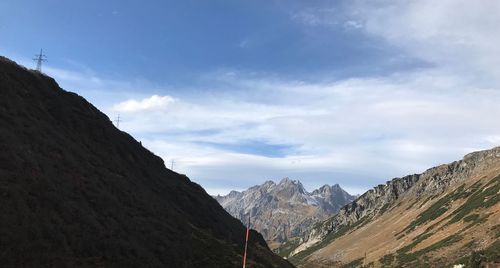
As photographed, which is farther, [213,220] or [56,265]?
[213,220]

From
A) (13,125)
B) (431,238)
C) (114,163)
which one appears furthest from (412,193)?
(13,125)

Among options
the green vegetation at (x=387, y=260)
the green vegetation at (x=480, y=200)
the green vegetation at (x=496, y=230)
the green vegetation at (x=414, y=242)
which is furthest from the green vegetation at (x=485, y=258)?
the green vegetation at (x=414, y=242)

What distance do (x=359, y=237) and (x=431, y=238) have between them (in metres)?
60.6

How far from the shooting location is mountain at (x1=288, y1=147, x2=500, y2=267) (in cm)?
6209

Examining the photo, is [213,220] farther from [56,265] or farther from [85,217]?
[56,265]

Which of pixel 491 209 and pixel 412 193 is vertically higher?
pixel 412 193

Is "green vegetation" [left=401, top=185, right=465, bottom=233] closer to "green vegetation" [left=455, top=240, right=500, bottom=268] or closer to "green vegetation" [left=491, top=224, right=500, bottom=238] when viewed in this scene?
"green vegetation" [left=491, top=224, right=500, bottom=238]

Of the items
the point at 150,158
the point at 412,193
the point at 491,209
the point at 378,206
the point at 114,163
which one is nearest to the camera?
the point at 114,163

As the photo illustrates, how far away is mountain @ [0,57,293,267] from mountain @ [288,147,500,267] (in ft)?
46.6

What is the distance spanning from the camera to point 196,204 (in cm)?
6103

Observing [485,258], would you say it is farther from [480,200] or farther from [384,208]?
[384,208]

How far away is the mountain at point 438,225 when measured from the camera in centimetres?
6209

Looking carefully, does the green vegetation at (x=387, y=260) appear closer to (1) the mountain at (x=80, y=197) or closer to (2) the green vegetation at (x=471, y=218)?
(2) the green vegetation at (x=471, y=218)

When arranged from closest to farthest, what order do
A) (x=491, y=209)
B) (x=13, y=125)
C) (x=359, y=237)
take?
(x=13, y=125), (x=491, y=209), (x=359, y=237)
